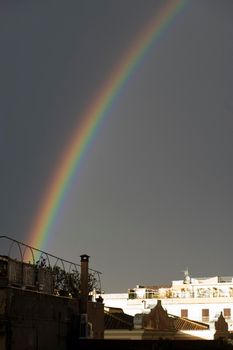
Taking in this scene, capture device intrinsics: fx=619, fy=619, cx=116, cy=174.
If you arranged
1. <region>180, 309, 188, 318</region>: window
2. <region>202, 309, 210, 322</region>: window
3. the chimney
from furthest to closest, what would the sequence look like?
1. <region>180, 309, 188, 318</region>: window
2. <region>202, 309, 210, 322</region>: window
3. the chimney

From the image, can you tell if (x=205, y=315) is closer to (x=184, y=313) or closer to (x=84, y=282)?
(x=184, y=313)

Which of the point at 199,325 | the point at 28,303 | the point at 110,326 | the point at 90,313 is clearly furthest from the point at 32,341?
the point at 199,325

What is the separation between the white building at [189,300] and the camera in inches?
2945

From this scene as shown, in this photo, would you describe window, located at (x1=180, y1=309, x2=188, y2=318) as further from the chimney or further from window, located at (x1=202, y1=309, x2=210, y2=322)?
the chimney

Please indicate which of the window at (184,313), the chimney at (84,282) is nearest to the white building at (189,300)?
the window at (184,313)

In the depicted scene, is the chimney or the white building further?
the white building

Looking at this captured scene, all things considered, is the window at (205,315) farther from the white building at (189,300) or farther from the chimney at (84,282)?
the chimney at (84,282)

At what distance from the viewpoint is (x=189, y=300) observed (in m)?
76.0

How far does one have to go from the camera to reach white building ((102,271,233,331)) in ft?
245

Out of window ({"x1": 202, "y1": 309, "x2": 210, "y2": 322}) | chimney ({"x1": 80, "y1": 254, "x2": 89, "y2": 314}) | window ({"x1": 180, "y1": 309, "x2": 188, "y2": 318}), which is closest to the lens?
chimney ({"x1": 80, "y1": 254, "x2": 89, "y2": 314})

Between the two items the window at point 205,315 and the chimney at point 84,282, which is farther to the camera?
the window at point 205,315

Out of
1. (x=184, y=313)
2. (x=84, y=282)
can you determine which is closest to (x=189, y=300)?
(x=184, y=313)

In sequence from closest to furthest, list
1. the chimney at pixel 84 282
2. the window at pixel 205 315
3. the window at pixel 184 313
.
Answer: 1. the chimney at pixel 84 282
2. the window at pixel 205 315
3. the window at pixel 184 313

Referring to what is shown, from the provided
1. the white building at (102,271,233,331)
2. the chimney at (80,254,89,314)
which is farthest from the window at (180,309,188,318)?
the chimney at (80,254,89,314)
